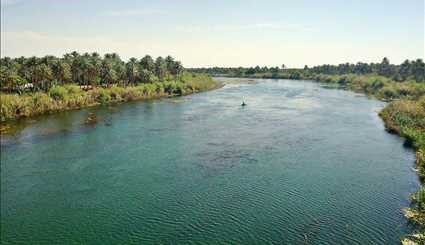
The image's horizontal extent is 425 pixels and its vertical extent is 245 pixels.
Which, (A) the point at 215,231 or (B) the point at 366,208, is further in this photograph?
(B) the point at 366,208

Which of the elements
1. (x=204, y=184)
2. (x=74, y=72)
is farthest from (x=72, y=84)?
(x=204, y=184)

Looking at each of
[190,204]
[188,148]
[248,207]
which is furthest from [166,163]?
[248,207]

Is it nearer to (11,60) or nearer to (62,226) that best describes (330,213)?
(62,226)

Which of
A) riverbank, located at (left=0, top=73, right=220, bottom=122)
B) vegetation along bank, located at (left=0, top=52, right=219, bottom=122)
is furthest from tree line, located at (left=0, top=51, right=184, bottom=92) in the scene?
riverbank, located at (left=0, top=73, right=220, bottom=122)

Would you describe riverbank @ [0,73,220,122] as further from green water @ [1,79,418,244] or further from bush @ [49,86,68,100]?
green water @ [1,79,418,244]

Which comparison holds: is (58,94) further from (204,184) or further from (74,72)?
(204,184)
